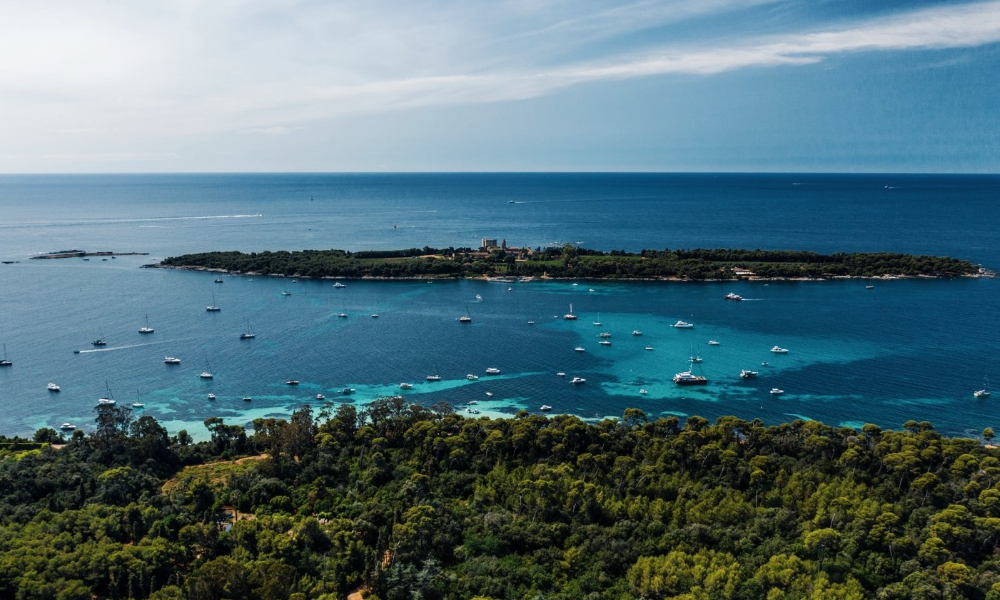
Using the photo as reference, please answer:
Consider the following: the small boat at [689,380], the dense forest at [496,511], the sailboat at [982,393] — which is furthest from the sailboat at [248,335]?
the sailboat at [982,393]

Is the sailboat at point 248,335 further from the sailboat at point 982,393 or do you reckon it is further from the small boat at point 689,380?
the sailboat at point 982,393

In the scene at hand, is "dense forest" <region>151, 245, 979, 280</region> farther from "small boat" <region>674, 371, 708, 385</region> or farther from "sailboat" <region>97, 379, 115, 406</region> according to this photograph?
"sailboat" <region>97, 379, 115, 406</region>

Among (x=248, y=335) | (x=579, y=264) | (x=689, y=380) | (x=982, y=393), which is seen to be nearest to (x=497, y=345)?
(x=689, y=380)

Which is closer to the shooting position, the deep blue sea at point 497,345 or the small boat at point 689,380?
→ the deep blue sea at point 497,345

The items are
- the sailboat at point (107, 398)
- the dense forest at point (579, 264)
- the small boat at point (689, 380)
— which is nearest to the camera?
the sailboat at point (107, 398)

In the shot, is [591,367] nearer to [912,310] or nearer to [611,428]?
[611,428]

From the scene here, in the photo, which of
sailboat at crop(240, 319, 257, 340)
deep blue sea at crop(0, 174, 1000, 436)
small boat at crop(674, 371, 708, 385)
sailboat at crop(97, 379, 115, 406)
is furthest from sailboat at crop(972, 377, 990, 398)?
sailboat at crop(97, 379, 115, 406)
